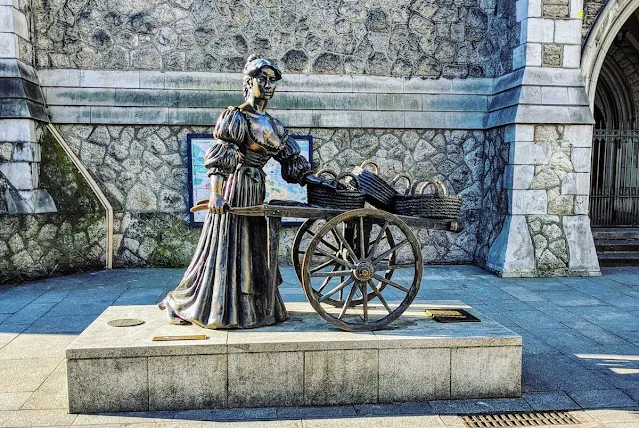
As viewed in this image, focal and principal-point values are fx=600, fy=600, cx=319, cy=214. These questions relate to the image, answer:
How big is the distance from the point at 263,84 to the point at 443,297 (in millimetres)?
3692

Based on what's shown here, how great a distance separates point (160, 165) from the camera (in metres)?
8.43

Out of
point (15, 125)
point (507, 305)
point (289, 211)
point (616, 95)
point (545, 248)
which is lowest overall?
Result: point (507, 305)

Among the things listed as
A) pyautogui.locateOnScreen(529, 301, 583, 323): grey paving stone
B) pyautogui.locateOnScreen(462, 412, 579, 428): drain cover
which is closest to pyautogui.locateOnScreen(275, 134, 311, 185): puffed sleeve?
pyautogui.locateOnScreen(462, 412, 579, 428): drain cover

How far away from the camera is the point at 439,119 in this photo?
8.87 meters

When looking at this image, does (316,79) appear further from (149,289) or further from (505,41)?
(149,289)

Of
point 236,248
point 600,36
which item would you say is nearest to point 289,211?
point 236,248

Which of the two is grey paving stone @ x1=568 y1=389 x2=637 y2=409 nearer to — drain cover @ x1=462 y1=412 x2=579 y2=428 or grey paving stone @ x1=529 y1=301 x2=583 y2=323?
drain cover @ x1=462 y1=412 x2=579 y2=428

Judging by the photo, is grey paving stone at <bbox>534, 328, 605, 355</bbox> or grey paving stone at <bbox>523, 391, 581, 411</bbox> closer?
grey paving stone at <bbox>523, 391, 581, 411</bbox>

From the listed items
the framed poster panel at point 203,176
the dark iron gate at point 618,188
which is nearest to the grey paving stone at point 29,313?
the framed poster panel at point 203,176

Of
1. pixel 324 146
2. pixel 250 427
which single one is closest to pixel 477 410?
pixel 250 427

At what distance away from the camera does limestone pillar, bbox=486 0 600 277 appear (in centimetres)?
802

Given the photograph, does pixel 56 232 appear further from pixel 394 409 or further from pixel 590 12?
pixel 590 12

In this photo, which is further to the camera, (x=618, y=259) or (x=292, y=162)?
(x=618, y=259)

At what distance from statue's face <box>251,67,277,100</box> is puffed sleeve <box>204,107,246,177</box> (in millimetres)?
187
